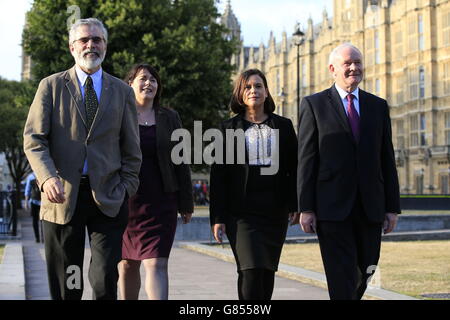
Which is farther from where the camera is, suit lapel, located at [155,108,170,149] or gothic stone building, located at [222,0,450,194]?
gothic stone building, located at [222,0,450,194]

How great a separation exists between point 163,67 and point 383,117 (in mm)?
20934

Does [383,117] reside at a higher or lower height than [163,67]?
lower

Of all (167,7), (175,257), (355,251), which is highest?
(167,7)

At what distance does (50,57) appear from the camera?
87.9 ft

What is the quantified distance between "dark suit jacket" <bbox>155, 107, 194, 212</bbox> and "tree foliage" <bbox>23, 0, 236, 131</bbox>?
19.1 meters

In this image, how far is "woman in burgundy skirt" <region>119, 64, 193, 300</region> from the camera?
5.79 m

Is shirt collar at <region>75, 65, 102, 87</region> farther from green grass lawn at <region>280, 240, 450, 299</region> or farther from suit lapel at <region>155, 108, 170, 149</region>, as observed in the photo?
green grass lawn at <region>280, 240, 450, 299</region>

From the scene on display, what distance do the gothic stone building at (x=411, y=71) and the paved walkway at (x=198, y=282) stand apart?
3125 cm

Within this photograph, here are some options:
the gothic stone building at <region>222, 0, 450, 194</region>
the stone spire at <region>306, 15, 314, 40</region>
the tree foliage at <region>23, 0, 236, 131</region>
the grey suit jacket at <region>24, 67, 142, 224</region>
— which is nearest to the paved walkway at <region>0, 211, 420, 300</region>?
the grey suit jacket at <region>24, 67, 142, 224</region>

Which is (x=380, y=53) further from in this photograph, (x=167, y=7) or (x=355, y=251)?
(x=355, y=251)

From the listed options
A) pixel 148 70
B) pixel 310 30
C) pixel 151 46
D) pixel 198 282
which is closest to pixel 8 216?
pixel 151 46

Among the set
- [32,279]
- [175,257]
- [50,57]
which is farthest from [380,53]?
[32,279]
